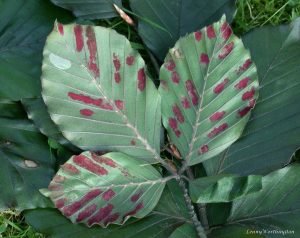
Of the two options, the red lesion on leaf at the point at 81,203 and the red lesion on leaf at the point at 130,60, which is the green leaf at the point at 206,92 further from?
the red lesion on leaf at the point at 81,203

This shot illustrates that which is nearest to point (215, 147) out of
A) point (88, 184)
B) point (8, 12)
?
point (88, 184)

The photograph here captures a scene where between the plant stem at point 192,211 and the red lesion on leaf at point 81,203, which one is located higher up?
the red lesion on leaf at point 81,203

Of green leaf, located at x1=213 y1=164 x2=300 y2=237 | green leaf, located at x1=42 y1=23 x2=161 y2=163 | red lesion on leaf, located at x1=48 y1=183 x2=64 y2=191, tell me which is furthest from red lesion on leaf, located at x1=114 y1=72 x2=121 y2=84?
green leaf, located at x1=213 y1=164 x2=300 y2=237

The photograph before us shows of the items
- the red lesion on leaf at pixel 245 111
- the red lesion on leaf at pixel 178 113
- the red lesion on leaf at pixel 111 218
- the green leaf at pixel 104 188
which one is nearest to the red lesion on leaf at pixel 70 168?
the green leaf at pixel 104 188

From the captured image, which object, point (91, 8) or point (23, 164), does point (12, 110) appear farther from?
point (91, 8)

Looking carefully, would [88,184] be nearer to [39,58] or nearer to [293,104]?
[39,58]

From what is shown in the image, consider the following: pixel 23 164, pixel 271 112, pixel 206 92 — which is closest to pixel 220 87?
pixel 206 92
